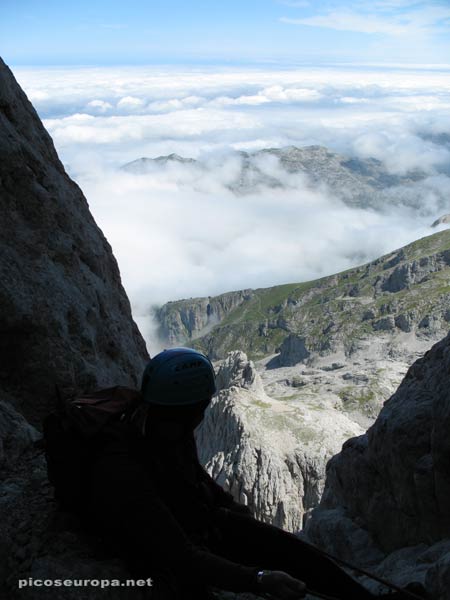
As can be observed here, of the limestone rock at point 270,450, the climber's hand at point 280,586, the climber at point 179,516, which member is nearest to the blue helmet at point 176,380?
the climber at point 179,516

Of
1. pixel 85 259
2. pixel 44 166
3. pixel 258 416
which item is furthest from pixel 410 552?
pixel 258 416

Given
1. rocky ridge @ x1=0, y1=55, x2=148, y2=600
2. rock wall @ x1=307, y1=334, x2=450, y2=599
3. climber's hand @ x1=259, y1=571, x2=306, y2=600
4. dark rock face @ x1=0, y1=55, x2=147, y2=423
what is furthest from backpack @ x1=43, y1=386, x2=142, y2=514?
dark rock face @ x1=0, y1=55, x2=147, y2=423

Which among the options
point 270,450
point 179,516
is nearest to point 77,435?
point 179,516

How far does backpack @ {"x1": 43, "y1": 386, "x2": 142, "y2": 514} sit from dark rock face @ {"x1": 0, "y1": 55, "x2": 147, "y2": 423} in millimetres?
7848

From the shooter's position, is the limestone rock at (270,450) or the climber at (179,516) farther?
the limestone rock at (270,450)

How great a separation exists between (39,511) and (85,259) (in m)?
13.5

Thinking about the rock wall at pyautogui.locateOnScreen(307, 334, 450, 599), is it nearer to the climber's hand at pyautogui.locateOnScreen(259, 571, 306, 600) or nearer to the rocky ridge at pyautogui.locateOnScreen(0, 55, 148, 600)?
the climber's hand at pyautogui.locateOnScreen(259, 571, 306, 600)

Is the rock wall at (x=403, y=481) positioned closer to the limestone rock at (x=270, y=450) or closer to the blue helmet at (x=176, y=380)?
the blue helmet at (x=176, y=380)

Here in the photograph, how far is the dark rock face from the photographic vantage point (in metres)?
16.9

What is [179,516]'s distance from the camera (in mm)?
9430

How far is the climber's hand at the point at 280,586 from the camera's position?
7855 millimetres

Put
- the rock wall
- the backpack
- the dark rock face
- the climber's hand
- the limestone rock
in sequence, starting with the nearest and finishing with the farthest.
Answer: the climber's hand
the backpack
the rock wall
the dark rock face
the limestone rock

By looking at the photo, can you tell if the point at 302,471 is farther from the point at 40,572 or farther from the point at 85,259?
the point at 40,572

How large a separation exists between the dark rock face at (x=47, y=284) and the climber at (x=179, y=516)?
328 inches
